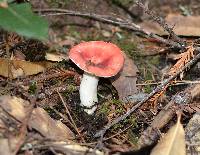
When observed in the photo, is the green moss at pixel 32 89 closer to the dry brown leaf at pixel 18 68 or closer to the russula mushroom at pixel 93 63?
the dry brown leaf at pixel 18 68

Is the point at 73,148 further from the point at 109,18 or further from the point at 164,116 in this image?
A: the point at 109,18

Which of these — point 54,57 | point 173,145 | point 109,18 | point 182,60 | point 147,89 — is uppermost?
point 109,18

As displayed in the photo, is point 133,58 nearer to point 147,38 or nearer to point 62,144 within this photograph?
point 147,38

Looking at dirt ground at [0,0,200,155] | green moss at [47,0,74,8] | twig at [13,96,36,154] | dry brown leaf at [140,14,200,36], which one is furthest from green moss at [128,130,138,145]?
green moss at [47,0,74,8]

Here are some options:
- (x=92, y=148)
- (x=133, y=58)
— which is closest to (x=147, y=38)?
(x=133, y=58)

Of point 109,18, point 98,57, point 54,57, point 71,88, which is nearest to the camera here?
point 98,57

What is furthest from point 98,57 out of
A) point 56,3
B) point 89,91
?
point 56,3

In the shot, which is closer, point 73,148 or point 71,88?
point 73,148
